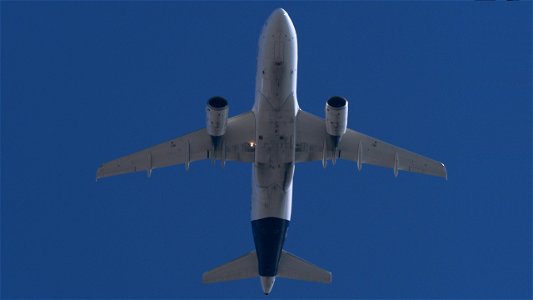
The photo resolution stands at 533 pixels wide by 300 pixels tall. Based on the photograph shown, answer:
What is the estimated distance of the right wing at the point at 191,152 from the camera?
47344 millimetres

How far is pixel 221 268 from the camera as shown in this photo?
49.5 metres

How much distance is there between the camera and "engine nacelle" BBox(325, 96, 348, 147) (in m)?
44.6

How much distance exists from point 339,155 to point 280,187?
11.8ft

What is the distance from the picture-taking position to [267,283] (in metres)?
49.0

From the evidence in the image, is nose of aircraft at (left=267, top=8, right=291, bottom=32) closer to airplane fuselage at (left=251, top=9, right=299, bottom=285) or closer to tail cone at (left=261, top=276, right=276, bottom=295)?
airplane fuselage at (left=251, top=9, right=299, bottom=285)

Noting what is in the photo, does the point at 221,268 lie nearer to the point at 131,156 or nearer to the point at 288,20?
the point at 131,156

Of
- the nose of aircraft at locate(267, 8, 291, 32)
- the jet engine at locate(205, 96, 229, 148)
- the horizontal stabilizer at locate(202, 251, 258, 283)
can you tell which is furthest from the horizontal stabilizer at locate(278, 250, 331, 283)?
the nose of aircraft at locate(267, 8, 291, 32)

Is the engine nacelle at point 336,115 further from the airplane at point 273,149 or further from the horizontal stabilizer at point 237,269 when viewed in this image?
the horizontal stabilizer at point 237,269

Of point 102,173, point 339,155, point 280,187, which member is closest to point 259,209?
point 280,187

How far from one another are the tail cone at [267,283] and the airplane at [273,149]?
0.05 m

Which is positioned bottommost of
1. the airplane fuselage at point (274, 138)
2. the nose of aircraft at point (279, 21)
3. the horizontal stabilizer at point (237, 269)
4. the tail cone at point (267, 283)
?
the tail cone at point (267, 283)

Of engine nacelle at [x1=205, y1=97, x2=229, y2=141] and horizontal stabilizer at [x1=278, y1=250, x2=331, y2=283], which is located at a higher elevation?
engine nacelle at [x1=205, y1=97, x2=229, y2=141]

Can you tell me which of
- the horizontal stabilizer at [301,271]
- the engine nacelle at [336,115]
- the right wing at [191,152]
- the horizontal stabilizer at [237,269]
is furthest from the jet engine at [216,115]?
the horizontal stabilizer at [301,271]

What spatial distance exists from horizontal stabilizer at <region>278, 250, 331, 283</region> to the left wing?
5.34m
